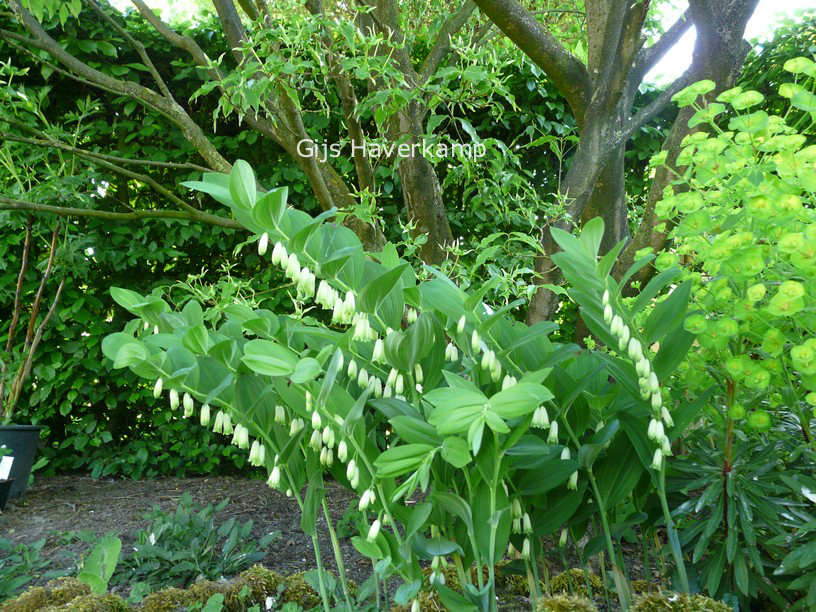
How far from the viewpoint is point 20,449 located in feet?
11.4

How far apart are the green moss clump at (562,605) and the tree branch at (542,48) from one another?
2069mm

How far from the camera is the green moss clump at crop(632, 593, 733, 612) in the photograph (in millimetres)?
1119

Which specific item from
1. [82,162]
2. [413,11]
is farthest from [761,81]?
[82,162]

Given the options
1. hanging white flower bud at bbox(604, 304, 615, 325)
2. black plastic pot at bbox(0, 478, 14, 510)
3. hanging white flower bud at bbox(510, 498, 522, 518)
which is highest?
black plastic pot at bbox(0, 478, 14, 510)

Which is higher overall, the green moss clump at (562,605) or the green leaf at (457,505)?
the green leaf at (457,505)

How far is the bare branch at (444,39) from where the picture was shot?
3100 millimetres

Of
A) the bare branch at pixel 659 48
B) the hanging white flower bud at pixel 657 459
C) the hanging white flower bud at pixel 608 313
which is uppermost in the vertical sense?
the bare branch at pixel 659 48

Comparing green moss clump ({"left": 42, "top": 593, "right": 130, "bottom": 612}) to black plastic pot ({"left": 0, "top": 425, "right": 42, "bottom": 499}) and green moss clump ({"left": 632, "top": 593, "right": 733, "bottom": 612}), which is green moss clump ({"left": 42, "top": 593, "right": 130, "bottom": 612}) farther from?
black plastic pot ({"left": 0, "top": 425, "right": 42, "bottom": 499})

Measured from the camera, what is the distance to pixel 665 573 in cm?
135

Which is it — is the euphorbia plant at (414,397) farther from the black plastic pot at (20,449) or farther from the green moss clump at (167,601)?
the black plastic pot at (20,449)

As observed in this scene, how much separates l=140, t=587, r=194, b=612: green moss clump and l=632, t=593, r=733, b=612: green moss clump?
1084 millimetres

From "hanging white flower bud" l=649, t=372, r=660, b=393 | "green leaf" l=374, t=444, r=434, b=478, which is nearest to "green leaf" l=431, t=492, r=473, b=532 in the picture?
"green leaf" l=374, t=444, r=434, b=478

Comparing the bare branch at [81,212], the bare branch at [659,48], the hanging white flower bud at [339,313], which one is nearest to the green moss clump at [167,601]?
the hanging white flower bud at [339,313]

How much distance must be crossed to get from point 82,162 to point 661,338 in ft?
13.0
